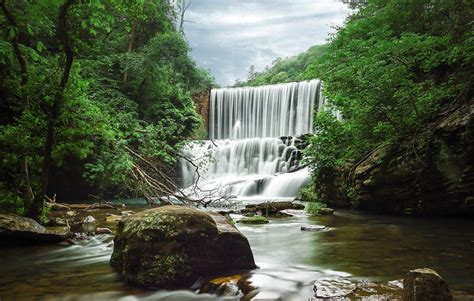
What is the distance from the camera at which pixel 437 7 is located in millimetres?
10891

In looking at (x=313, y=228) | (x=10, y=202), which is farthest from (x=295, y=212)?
(x=10, y=202)

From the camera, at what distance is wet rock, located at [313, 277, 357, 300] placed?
11.5ft

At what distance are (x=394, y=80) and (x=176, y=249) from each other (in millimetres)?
7986

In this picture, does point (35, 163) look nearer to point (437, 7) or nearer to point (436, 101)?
point (436, 101)

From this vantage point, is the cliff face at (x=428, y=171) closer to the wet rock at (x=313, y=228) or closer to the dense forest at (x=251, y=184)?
the dense forest at (x=251, y=184)

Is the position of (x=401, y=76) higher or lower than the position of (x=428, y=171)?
higher

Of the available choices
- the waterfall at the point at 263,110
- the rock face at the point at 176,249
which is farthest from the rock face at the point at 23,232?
the waterfall at the point at 263,110

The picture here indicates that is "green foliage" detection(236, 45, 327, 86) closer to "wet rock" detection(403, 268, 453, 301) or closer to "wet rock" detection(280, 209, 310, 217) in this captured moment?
"wet rock" detection(280, 209, 310, 217)

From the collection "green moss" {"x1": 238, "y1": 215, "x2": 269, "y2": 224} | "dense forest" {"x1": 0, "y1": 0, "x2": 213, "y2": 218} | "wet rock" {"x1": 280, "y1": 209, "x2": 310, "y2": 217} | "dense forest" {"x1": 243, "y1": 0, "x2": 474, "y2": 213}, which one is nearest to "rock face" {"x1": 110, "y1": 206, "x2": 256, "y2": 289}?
"dense forest" {"x1": 0, "y1": 0, "x2": 213, "y2": 218}

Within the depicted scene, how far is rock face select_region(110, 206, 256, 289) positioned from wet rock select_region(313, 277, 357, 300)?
1.05 meters

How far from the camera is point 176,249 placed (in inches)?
160

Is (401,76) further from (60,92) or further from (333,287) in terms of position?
(60,92)

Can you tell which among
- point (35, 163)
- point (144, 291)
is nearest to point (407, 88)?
point (144, 291)

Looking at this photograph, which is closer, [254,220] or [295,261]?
[295,261]
